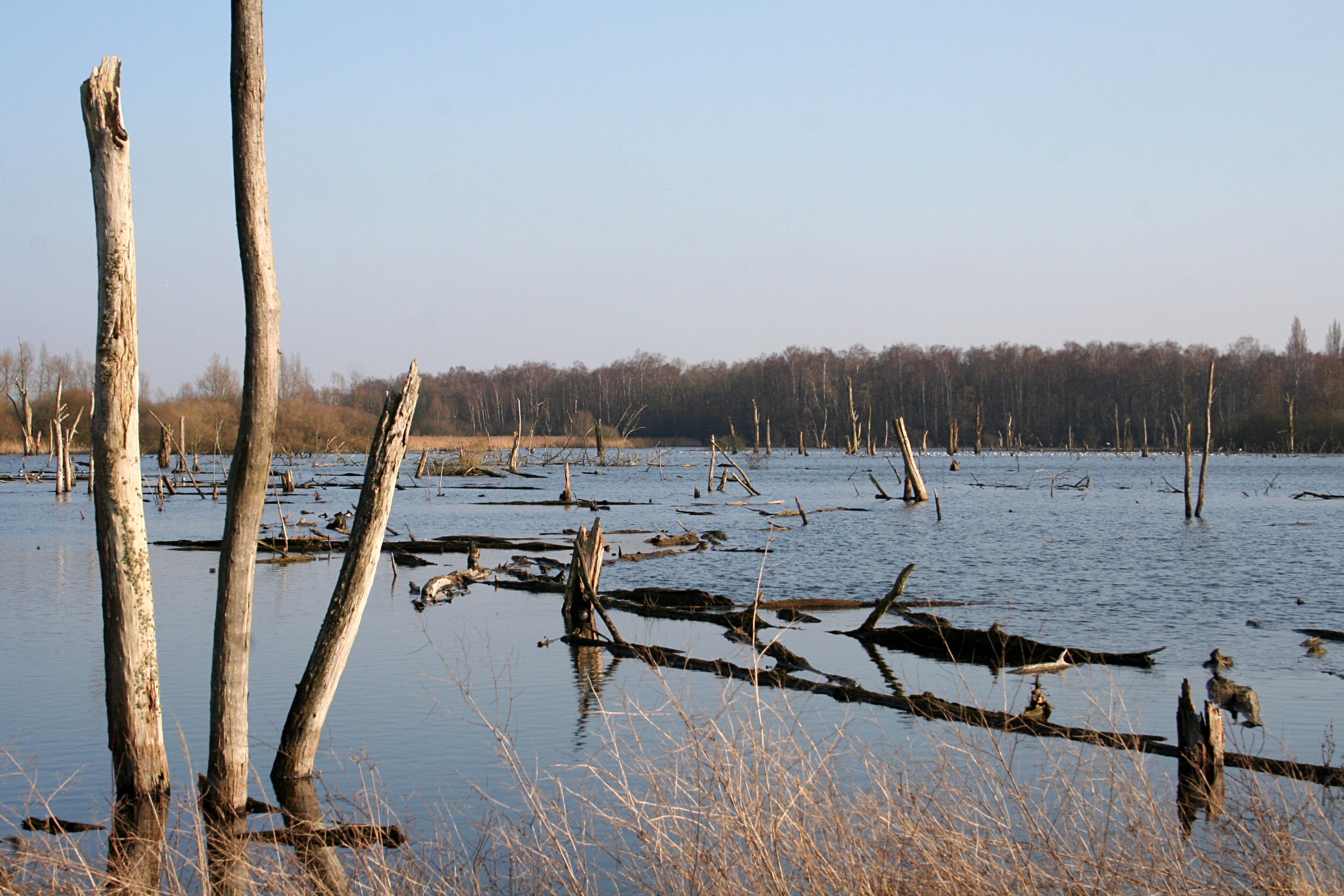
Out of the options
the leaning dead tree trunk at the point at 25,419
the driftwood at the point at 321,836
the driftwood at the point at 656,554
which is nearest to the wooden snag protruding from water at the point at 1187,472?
the driftwood at the point at 656,554

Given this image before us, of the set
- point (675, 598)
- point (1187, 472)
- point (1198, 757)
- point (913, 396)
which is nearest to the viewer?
point (1198, 757)


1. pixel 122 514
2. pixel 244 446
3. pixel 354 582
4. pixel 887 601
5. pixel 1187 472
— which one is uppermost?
pixel 244 446

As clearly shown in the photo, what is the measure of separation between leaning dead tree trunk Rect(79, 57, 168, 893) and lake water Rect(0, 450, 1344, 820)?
44 centimetres

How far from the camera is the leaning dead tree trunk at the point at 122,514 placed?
479 cm

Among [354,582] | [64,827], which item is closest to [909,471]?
[354,582]

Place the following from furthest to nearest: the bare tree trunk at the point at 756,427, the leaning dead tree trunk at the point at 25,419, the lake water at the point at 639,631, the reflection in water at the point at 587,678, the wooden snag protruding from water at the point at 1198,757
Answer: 1. the bare tree trunk at the point at 756,427
2. the leaning dead tree trunk at the point at 25,419
3. the reflection in water at the point at 587,678
4. the lake water at the point at 639,631
5. the wooden snag protruding from water at the point at 1198,757

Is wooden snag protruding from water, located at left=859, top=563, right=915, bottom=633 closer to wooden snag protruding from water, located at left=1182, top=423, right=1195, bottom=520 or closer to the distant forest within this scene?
wooden snag protruding from water, located at left=1182, top=423, right=1195, bottom=520

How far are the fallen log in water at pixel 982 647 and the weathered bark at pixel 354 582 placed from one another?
186 inches

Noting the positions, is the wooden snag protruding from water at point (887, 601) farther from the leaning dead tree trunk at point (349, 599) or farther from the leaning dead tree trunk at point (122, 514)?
the leaning dead tree trunk at point (122, 514)

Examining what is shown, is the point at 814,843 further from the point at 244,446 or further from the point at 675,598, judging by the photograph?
the point at 675,598

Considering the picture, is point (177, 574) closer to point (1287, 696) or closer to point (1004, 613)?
point (1004, 613)

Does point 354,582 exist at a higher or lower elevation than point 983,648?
higher

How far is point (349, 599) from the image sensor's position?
543cm

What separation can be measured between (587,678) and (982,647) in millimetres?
3383
